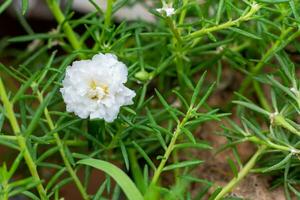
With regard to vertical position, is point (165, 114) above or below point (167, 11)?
below

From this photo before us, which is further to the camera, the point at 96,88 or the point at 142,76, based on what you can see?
the point at 142,76

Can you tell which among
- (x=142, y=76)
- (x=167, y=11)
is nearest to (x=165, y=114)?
(x=142, y=76)

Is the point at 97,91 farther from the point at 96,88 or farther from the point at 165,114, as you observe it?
the point at 165,114

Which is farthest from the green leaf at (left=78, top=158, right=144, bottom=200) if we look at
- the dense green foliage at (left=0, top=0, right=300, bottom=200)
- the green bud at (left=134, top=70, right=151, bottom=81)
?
the green bud at (left=134, top=70, right=151, bottom=81)

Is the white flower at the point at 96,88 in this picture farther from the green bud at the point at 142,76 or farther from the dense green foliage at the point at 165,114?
the green bud at the point at 142,76

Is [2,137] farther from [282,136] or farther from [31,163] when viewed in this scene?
[282,136]

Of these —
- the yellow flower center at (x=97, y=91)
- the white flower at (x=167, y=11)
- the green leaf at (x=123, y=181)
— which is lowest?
the green leaf at (x=123, y=181)

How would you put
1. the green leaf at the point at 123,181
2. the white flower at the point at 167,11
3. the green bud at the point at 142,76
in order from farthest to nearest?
the green bud at the point at 142,76 → the white flower at the point at 167,11 → the green leaf at the point at 123,181

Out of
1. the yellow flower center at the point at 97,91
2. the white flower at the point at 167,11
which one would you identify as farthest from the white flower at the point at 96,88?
the white flower at the point at 167,11
